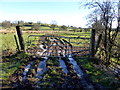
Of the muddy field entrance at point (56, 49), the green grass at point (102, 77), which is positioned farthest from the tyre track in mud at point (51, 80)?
the muddy field entrance at point (56, 49)

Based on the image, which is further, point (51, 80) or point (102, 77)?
point (102, 77)

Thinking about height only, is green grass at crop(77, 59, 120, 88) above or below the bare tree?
below

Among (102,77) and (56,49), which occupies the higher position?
(56,49)

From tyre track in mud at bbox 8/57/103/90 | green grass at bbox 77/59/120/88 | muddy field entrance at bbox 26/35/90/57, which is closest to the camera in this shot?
tyre track in mud at bbox 8/57/103/90

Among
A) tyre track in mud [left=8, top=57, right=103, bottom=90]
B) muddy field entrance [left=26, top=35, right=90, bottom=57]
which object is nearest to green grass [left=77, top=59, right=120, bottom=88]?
tyre track in mud [left=8, top=57, right=103, bottom=90]

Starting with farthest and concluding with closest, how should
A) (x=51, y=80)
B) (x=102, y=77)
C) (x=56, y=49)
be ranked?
(x=56, y=49), (x=102, y=77), (x=51, y=80)

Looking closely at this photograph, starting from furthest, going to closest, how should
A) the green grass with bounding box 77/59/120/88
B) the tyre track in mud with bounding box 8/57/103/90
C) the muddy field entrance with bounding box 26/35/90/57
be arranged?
the muddy field entrance with bounding box 26/35/90/57 → the green grass with bounding box 77/59/120/88 → the tyre track in mud with bounding box 8/57/103/90

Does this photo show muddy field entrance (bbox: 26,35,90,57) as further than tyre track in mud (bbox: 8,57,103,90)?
Yes

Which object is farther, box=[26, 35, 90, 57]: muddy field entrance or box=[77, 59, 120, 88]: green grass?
box=[26, 35, 90, 57]: muddy field entrance

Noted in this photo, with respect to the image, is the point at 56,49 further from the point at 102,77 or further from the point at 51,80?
the point at 102,77

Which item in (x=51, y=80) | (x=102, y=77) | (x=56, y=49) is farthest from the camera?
(x=56, y=49)

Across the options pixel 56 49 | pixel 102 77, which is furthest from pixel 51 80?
pixel 56 49

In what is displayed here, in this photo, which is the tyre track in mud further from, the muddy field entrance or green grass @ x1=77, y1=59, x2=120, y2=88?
the muddy field entrance

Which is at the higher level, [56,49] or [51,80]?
[56,49]
